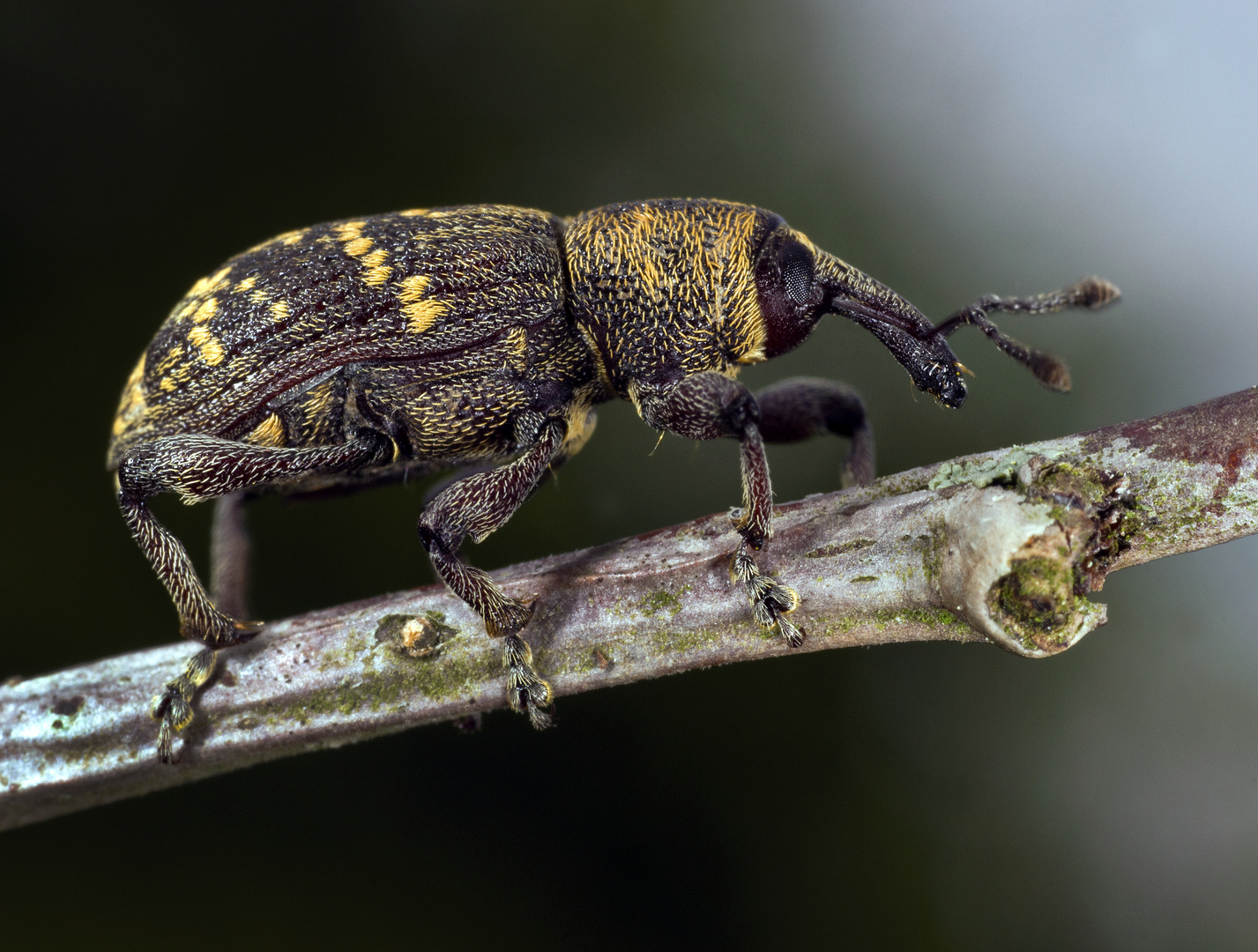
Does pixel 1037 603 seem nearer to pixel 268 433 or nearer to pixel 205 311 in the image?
pixel 268 433

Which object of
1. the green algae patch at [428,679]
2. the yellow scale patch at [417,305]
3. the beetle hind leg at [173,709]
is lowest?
the beetle hind leg at [173,709]

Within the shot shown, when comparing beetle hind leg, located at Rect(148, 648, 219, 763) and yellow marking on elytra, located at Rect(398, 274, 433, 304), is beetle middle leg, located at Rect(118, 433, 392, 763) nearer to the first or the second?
beetle hind leg, located at Rect(148, 648, 219, 763)

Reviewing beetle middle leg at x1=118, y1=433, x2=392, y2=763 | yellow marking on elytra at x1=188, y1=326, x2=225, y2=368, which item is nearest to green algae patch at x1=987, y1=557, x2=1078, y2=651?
beetle middle leg at x1=118, y1=433, x2=392, y2=763

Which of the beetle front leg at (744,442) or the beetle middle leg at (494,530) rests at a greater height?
the beetle front leg at (744,442)

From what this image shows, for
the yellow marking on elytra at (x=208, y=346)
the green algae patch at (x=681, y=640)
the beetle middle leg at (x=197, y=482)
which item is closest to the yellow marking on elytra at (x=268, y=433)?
the beetle middle leg at (x=197, y=482)

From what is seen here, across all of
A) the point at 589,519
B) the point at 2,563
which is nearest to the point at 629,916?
the point at 589,519

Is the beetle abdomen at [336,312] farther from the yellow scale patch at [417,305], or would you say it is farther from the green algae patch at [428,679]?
the green algae patch at [428,679]

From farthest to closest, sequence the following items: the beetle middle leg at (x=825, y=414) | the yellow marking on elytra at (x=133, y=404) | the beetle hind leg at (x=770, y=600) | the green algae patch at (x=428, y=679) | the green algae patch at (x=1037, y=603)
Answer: the beetle middle leg at (x=825, y=414)
the yellow marking on elytra at (x=133, y=404)
the green algae patch at (x=428, y=679)
the beetle hind leg at (x=770, y=600)
the green algae patch at (x=1037, y=603)

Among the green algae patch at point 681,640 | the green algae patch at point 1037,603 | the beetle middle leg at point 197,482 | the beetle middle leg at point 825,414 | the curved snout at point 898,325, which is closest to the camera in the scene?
the green algae patch at point 1037,603
